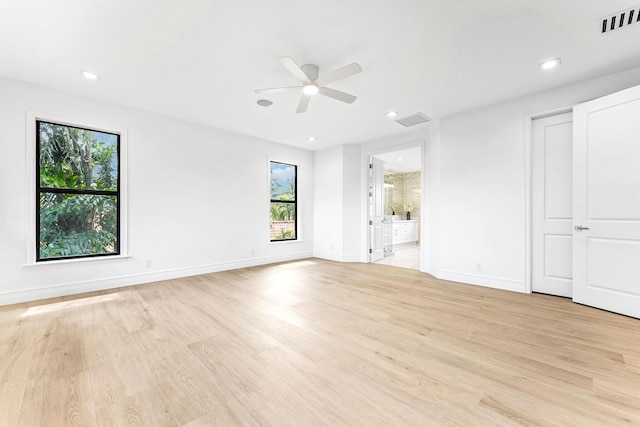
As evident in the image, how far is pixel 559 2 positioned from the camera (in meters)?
2.01

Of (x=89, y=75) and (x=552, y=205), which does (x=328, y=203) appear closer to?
(x=552, y=205)

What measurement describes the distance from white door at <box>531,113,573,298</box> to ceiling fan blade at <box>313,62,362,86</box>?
292cm

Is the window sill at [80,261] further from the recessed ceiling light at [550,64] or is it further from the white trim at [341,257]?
the recessed ceiling light at [550,64]

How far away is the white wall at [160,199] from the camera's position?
3186 millimetres

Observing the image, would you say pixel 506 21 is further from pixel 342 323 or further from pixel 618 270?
pixel 342 323

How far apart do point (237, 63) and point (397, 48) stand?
1666 mm

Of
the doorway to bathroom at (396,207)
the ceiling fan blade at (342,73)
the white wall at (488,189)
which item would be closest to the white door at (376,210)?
the doorway to bathroom at (396,207)

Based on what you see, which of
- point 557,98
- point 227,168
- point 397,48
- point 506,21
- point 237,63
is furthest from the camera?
point 227,168

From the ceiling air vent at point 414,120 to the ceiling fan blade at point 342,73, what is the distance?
218cm

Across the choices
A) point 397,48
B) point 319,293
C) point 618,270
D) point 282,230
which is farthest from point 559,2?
point 282,230

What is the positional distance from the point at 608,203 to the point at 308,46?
12.1ft

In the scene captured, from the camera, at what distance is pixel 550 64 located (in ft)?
9.27

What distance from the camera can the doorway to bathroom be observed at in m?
6.06

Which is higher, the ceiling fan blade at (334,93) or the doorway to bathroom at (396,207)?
the ceiling fan blade at (334,93)
